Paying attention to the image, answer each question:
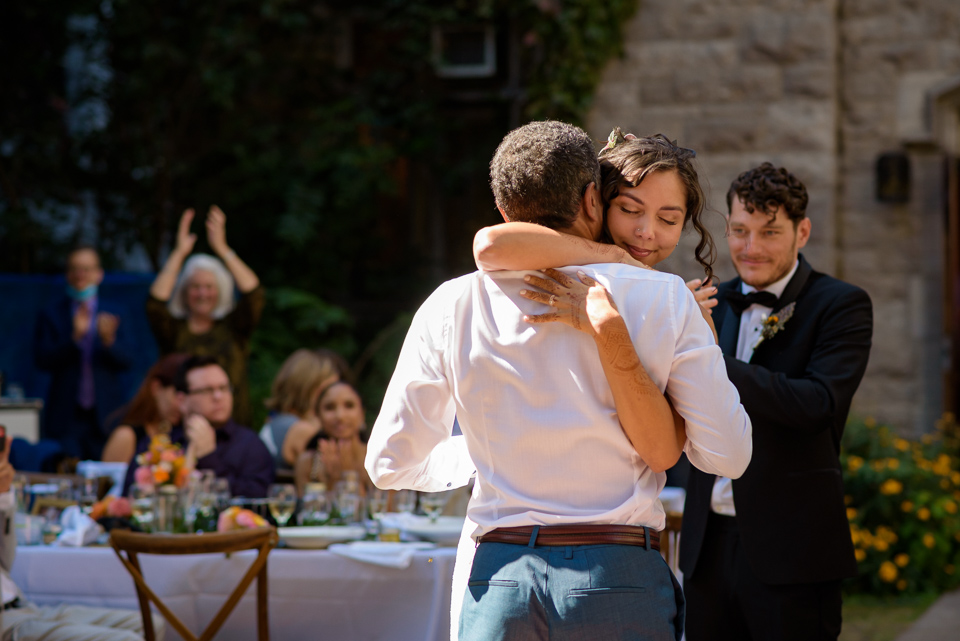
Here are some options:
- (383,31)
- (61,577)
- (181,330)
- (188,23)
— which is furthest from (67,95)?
(61,577)

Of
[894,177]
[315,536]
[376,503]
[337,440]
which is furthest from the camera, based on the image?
[894,177]

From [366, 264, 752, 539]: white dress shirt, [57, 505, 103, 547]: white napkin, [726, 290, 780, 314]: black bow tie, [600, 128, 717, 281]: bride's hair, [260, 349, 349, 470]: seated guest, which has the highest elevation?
[600, 128, 717, 281]: bride's hair

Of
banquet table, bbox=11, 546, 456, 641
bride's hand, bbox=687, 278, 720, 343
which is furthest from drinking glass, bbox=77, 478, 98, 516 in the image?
bride's hand, bbox=687, 278, 720, 343

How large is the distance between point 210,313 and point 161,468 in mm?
2120

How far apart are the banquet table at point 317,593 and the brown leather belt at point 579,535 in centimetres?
150

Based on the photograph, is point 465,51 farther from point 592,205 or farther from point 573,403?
point 573,403

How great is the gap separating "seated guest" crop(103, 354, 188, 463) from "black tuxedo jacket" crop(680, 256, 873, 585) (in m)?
3.09

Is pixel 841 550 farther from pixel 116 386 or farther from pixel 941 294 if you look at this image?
pixel 116 386

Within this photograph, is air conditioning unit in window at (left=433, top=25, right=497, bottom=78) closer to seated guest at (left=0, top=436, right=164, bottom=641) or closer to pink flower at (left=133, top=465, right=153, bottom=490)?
pink flower at (left=133, top=465, right=153, bottom=490)

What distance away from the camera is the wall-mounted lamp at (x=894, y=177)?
6379 millimetres

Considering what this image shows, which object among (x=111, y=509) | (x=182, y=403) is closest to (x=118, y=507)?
(x=111, y=509)

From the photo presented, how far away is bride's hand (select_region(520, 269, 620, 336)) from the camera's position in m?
1.70

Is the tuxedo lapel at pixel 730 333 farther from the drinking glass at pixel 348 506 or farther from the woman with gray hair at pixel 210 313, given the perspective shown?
the woman with gray hair at pixel 210 313

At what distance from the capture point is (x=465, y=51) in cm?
749
